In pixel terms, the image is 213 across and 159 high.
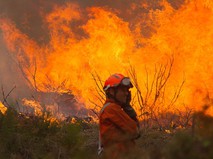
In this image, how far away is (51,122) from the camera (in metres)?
7.00

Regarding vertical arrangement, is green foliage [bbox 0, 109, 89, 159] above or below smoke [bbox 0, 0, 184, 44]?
below

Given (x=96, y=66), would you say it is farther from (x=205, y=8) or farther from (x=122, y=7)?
(x=205, y=8)

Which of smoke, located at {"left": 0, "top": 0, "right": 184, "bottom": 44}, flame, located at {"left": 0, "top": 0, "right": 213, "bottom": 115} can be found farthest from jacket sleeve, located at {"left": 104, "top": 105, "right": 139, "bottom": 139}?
smoke, located at {"left": 0, "top": 0, "right": 184, "bottom": 44}

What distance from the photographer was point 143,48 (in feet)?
43.5

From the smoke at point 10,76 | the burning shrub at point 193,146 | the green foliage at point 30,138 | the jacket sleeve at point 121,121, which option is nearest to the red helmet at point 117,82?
the jacket sleeve at point 121,121

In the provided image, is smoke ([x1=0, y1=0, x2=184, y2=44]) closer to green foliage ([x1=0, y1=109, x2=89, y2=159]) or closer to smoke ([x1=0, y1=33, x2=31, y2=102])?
smoke ([x1=0, y1=33, x2=31, y2=102])

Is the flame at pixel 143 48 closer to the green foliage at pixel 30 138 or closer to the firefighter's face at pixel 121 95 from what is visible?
the green foliage at pixel 30 138

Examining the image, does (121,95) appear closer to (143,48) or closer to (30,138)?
(30,138)

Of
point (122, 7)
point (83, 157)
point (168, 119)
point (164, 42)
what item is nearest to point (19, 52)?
point (122, 7)

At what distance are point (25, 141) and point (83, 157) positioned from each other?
4.33 meters

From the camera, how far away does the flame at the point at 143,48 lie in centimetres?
1284

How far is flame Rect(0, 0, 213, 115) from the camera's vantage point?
12.8 m

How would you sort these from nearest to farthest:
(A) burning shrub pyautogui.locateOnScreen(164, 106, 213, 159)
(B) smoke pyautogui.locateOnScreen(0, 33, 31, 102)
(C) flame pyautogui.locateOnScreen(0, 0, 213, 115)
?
(A) burning shrub pyautogui.locateOnScreen(164, 106, 213, 159), (C) flame pyautogui.locateOnScreen(0, 0, 213, 115), (B) smoke pyautogui.locateOnScreen(0, 33, 31, 102)

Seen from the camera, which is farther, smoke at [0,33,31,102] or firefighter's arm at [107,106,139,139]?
smoke at [0,33,31,102]
